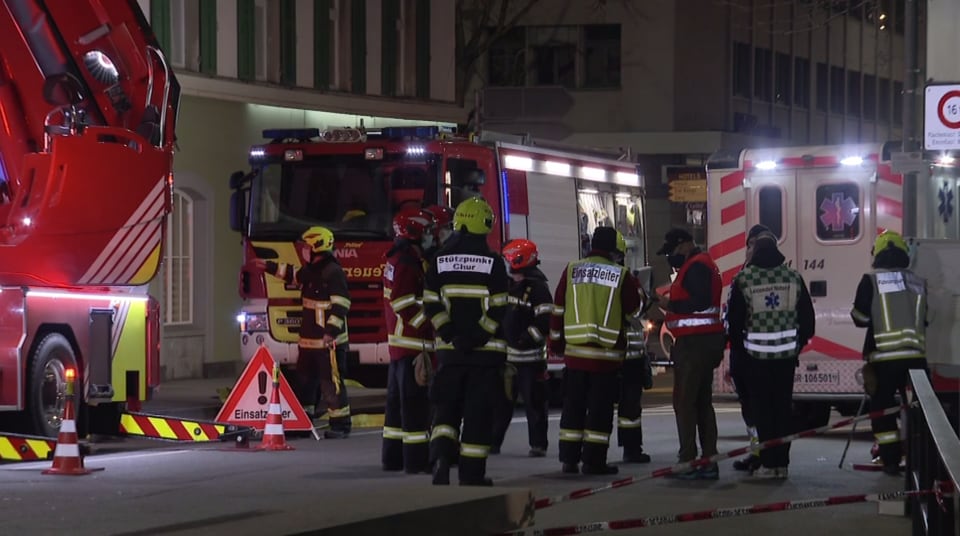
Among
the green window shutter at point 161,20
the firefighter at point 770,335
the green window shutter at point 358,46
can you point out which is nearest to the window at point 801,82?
the green window shutter at point 358,46

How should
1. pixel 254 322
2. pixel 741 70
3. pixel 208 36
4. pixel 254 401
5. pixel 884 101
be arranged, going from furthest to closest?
pixel 884 101 → pixel 741 70 → pixel 208 36 → pixel 254 322 → pixel 254 401

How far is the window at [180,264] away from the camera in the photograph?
2761 centimetres

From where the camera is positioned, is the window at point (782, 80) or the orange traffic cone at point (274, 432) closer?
the orange traffic cone at point (274, 432)

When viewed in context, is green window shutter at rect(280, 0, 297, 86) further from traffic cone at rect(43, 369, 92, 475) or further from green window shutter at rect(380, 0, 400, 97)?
traffic cone at rect(43, 369, 92, 475)

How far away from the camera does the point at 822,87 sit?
52.6 metres

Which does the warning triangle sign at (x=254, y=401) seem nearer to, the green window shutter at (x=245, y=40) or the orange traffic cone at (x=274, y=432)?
the orange traffic cone at (x=274, y=432)

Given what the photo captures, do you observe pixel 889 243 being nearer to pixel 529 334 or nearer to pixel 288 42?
pixel 529 334

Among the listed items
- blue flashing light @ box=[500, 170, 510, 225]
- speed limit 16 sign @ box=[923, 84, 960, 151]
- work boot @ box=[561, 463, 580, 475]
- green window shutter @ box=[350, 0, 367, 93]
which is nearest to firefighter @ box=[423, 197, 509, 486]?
work boot @ box=[561, 463, 580, 475]

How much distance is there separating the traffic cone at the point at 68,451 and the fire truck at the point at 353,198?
667 cm

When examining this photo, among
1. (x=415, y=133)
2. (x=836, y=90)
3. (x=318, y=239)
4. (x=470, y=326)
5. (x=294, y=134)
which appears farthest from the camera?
(x=836, y=90)

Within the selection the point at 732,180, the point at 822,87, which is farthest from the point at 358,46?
the point at 822,87

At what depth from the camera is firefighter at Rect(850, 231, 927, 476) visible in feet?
45.7

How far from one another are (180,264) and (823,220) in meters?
12.7

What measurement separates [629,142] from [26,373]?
30.9 metres
